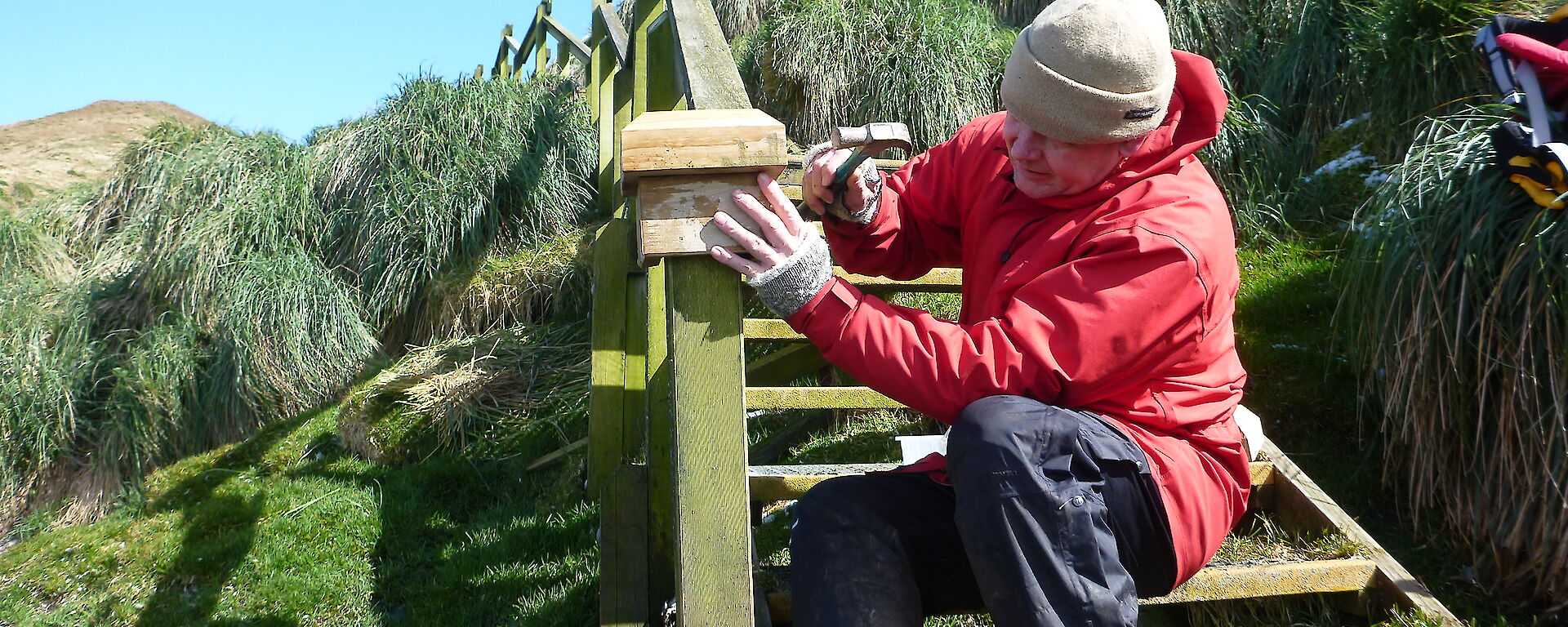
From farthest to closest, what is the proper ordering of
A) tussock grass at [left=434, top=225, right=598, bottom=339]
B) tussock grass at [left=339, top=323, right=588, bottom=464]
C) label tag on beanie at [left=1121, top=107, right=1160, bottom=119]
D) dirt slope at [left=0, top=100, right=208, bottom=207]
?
dirt slope at [left=0, top=100, right=208, bottom=207], tussock grass at [left=434, top=225, right=598, bottom=339], tussock grass at [left=339, top=323, right=588, bottom=464], label tag on beanie at [left=1121, top=107, right=1160, bottom=119]

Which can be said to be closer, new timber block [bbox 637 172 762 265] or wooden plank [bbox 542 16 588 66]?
new timber block [bbox 637 172 762 265]

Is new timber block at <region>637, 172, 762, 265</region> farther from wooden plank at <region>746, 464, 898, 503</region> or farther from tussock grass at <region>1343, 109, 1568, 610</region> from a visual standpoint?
tussock grass at <region>1343, 109, 1568, 610</region>

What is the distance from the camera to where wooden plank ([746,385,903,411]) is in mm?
3197

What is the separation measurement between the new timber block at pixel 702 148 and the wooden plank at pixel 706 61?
0.49m

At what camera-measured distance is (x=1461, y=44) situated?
3705 millimetres

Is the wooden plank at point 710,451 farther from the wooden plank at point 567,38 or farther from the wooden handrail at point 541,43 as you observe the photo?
the wooden plank at point 567,38

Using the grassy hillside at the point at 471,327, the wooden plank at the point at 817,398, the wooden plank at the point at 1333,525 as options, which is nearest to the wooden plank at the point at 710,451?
the grassy hillside at the point at 471,327

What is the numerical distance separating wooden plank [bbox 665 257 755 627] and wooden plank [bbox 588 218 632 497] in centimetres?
164

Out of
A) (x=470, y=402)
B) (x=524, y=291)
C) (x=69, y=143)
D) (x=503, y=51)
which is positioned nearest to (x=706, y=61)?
(x=470, y=402)

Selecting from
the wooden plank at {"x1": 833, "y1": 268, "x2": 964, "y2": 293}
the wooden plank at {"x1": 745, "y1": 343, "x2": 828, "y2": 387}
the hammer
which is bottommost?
the wooden plank at {"x1": 745, "y1": 343, "x2": 828, "y2": 387}

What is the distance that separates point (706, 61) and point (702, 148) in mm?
919

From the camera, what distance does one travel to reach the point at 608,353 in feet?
11.8

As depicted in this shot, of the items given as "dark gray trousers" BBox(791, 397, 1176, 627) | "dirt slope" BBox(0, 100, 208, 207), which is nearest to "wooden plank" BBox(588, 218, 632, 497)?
"dark gray trousers" BBox(791, 397, 1176, 627)

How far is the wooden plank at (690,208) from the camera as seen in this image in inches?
68.1
